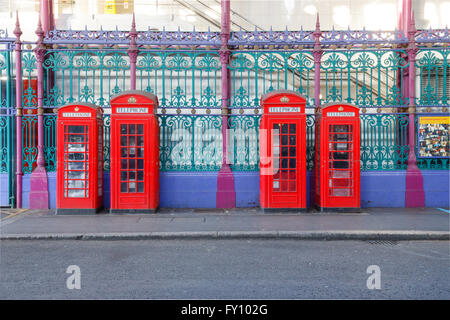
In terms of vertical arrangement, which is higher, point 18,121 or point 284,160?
point 18,121

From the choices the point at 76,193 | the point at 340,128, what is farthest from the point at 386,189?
the point at 76,193

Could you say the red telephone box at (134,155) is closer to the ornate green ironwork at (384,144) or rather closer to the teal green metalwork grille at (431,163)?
the ornate green ironwork at (384,144)

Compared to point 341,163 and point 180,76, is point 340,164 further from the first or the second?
point 180,76

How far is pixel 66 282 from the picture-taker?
16.4 ft

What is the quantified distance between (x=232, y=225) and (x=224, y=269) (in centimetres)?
276

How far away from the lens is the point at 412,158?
1062 centimetres

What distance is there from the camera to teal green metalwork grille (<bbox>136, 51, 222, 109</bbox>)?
34.6 ft

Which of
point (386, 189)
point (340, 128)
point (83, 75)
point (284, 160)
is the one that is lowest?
point (386, 189)

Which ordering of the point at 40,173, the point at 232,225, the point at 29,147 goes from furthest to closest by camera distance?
1. the point at 29,147
2. the point at 40,173
3. the point at 232,225

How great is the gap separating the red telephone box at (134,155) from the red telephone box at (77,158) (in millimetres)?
463

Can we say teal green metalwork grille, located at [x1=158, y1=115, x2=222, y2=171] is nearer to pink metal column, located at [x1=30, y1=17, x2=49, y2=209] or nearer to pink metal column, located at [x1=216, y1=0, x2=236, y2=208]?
pink metal column, located at [x1=216, y1=0, x2=236, y2=208]

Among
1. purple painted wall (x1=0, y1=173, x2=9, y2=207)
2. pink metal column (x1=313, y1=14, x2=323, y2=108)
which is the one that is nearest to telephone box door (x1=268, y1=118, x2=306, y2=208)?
pink metal column (x1=313, y1=14, x2=323, y2=108)

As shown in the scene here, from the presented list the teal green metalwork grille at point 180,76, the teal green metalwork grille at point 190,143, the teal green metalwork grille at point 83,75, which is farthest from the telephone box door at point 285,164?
the teal green metalwork grille at point 83,75

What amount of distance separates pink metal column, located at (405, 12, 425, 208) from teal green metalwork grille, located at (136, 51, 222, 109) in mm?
5065
